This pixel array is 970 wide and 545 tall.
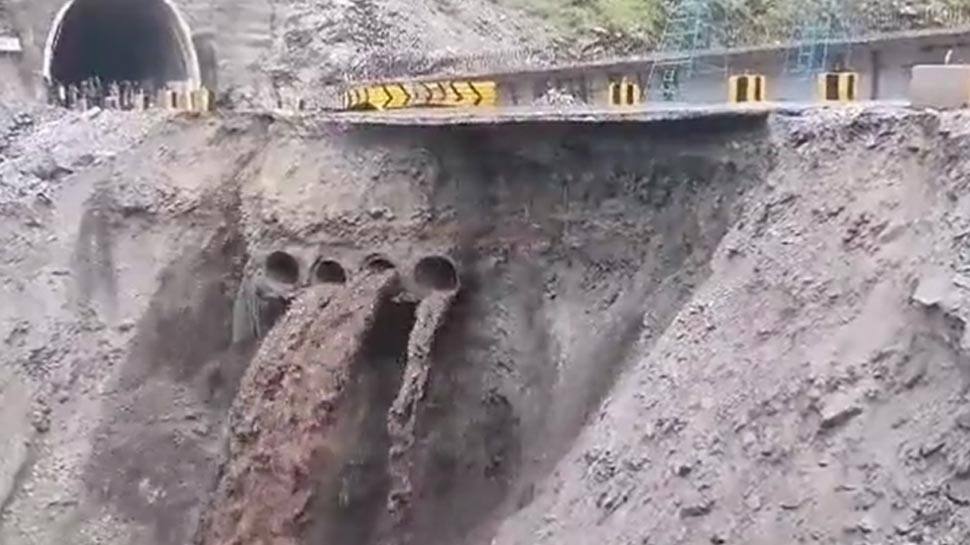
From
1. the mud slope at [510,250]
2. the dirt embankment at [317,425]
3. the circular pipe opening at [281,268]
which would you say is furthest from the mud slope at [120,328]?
the dirt embankment at [317,425]

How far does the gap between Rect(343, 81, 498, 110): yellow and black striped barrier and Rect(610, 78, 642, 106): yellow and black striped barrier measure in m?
2.41

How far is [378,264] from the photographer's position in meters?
18.3

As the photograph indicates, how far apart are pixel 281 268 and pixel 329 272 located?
89 centimetres

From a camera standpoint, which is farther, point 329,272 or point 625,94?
point 625,94

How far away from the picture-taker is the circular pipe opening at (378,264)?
18.2 m

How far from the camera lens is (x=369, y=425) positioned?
17.5 metres

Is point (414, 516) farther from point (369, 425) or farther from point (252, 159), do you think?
point (252, 159)

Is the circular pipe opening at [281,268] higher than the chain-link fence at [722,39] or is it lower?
lower

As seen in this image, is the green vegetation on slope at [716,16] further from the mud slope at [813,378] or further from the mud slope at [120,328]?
the mud slope at [813,378]

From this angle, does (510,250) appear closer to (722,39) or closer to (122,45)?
(722,39)

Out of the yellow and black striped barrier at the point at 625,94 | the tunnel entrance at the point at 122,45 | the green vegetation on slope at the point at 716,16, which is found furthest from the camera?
the tunnel entrance at the point at 122,45

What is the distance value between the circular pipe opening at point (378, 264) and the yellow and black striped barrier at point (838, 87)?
6.16 m

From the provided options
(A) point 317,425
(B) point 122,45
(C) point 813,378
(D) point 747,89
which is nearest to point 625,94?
(D) point 747,89

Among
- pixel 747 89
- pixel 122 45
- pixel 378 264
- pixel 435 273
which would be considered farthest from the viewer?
pixel 122 45
